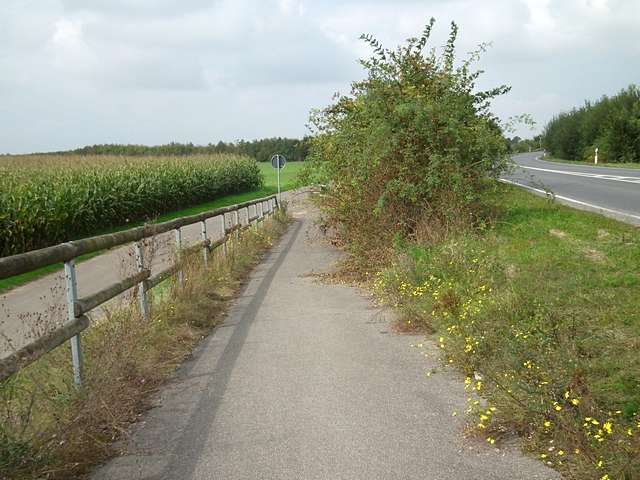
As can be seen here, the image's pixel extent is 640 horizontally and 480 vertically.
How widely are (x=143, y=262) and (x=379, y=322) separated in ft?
9.91

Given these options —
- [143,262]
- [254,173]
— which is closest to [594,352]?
[143,262]

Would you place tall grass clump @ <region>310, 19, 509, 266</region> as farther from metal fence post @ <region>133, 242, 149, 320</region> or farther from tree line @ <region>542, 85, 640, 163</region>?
tree line @ <region>542, 85, 640, 163</region>

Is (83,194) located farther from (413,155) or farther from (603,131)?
(603,131)

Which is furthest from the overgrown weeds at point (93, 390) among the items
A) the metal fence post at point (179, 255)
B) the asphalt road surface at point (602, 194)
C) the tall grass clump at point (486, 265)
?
the asphalt road surface at point (602, 194)

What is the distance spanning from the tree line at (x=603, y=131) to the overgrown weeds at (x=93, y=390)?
167 feet

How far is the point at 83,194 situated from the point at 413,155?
Result: 16846 mm

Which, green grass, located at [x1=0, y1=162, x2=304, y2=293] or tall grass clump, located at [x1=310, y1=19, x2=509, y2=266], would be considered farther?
green grass, located at [x1=0, y1=162, x2=304, y2=293]

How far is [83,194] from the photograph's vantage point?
25047mm

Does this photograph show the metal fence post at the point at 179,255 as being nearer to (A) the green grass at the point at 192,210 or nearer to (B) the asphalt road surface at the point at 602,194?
(A) the green grass at the point at 192,210

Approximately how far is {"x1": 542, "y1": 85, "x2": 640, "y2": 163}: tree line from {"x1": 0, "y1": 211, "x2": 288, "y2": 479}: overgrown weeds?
50.9m

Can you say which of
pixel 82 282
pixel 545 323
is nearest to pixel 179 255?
pixel 545 323

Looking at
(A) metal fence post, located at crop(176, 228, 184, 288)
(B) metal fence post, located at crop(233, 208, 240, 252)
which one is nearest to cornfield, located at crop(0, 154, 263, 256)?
(B) metal fence post, located at crop(233, 208, 240, 252)

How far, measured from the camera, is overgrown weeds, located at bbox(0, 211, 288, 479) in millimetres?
3758

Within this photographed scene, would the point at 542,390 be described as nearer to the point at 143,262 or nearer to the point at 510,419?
the point at 510,419
